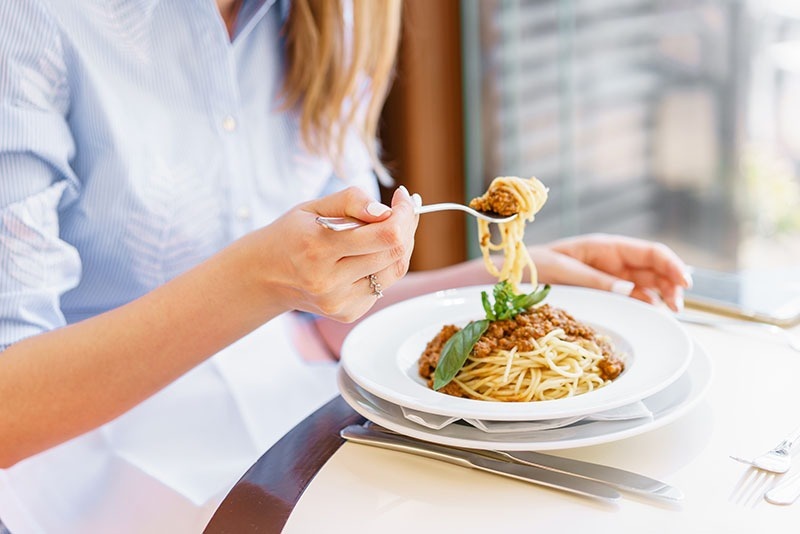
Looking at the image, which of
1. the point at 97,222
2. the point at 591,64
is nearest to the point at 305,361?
the point at 97,222

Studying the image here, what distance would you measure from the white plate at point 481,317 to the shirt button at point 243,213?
404 mm

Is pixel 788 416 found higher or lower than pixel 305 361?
higher

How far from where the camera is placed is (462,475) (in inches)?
37.1

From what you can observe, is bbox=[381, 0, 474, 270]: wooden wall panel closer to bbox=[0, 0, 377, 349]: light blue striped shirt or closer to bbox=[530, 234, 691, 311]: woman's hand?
bbox=[0, 0, 377, 349]: light blue striped shirt

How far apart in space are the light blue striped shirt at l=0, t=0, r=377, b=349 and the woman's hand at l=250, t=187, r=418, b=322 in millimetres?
378

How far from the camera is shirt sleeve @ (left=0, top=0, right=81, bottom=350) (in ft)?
3.88

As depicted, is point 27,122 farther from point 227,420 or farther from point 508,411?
point 508,411

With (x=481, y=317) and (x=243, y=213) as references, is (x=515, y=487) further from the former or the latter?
(x=243, y=213)

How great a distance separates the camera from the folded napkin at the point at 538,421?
95 cm

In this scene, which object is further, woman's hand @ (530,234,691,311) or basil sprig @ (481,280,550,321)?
woman's hand @ (530,234,691,311)

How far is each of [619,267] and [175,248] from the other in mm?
746

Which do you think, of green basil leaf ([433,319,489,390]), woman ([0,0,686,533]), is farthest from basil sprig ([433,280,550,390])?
woman ([0,0,686,533])

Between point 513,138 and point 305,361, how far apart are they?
182cm

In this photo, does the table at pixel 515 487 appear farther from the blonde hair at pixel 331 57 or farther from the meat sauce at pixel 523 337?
the blonde hair at pixel 331 57
